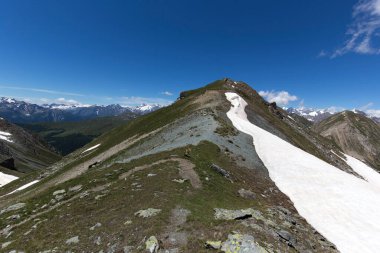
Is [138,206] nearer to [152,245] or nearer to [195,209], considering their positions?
[195,209]

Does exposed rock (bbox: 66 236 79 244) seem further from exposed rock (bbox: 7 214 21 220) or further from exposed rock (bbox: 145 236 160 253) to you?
exposed rock (bbox: 7 214 21 220)

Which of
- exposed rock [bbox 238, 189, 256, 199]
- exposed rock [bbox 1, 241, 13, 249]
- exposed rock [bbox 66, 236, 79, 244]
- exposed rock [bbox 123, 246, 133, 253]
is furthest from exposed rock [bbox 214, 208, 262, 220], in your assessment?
exposed rock [bbox 1, 241, 13, 249]

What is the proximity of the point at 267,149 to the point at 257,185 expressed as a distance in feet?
51.4

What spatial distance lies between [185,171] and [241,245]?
1275 cm

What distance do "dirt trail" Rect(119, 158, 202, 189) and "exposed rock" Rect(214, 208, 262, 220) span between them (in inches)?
178

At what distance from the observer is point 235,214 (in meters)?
19.7

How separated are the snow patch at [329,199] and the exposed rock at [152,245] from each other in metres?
14.6

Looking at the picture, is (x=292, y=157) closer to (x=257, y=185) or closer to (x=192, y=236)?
(x=257, y=185)

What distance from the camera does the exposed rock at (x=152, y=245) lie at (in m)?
15.0

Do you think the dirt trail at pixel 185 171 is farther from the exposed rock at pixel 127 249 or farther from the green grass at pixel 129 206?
the exposed rock at pixel 127 249

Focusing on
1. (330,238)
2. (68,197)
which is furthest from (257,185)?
(68,197)

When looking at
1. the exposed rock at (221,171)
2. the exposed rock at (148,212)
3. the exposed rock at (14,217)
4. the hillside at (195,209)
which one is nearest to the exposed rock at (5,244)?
the hillside at (195,209)

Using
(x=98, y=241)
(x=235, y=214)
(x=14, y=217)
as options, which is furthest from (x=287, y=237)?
(x=14, y=217)

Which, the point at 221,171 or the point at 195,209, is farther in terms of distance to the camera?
the point at 221,171
